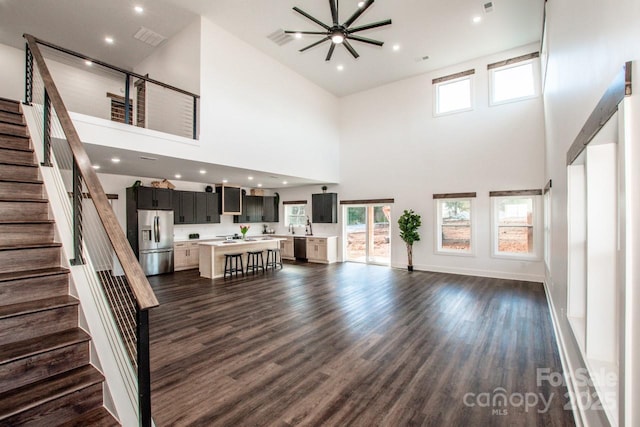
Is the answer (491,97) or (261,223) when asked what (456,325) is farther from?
(261,223)

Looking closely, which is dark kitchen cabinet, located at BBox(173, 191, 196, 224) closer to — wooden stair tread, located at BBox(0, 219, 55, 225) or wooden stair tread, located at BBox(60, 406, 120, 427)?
wooden stair tread, located at BBox(0, 219, 55, 225)

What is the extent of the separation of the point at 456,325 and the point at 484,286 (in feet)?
9.14

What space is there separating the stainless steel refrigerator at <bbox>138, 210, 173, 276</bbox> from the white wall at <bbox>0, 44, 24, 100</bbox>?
12.5ft

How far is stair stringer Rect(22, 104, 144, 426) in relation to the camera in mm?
1783

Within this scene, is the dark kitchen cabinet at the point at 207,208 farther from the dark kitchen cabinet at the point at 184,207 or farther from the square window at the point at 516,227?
the square window at the point at 516,227

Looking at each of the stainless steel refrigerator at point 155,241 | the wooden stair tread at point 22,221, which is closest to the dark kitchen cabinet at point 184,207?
the stainless steel refrigerator at point 155,241

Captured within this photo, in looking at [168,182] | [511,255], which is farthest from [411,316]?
[168,182]

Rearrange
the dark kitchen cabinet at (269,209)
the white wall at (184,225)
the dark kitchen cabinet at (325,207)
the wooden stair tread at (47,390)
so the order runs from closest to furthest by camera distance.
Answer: the wooden stair tread at (47,390) < the white wall at (184,225) < the dark kitchen cabinet at (325,207) < the dark kitchen cabinet at (269,209)

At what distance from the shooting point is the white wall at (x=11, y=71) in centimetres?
667

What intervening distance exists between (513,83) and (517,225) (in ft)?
11.3

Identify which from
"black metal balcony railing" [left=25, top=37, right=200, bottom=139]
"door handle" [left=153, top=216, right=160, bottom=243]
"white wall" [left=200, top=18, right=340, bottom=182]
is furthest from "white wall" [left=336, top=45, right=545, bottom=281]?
"door handle" [left=153, top=216, right=160, bottom=243]

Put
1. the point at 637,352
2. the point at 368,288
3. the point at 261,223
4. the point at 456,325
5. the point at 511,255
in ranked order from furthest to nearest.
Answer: the point at 261,223 → the point at 511,255 → the point at 368,288 → the point at 456,325 → the point at 637,352

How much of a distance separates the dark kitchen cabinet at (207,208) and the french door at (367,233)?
4211 millimetres

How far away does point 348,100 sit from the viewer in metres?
9.86
